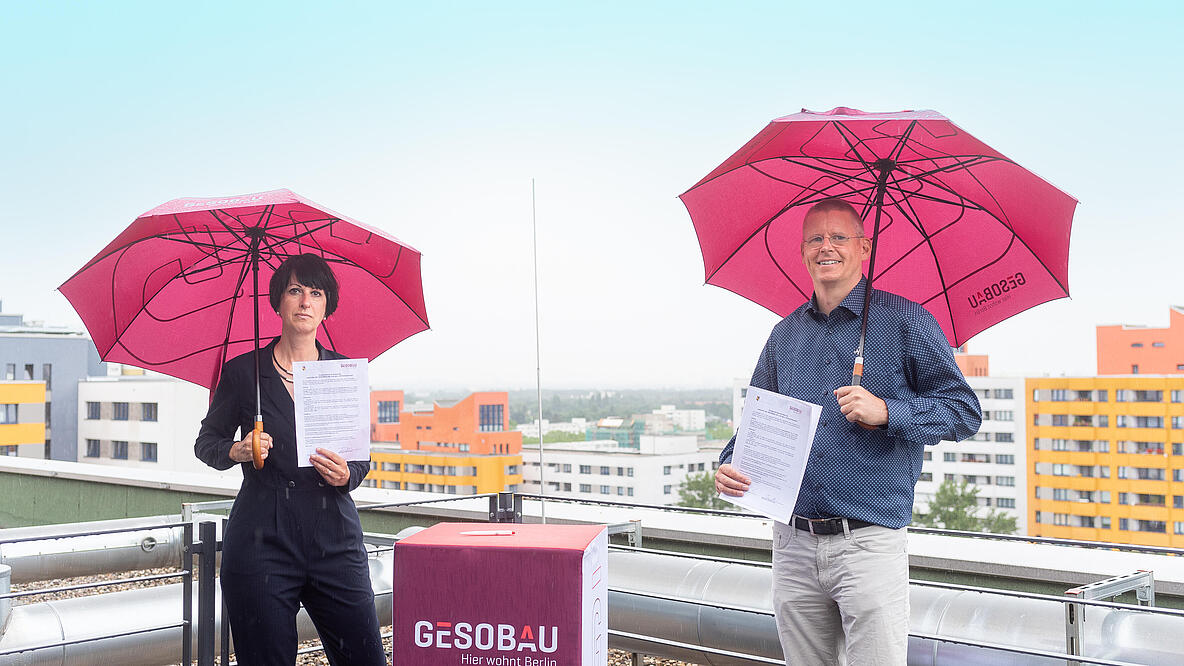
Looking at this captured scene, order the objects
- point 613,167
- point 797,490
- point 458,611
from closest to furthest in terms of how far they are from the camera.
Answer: point 458,611 → point 797,490 → point 613,167

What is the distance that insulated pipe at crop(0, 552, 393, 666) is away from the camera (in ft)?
9.44

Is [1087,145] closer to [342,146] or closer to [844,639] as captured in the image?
[342,146]

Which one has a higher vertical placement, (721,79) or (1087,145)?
(721,79)

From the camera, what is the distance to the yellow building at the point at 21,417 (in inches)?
1564

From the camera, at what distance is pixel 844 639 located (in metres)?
1.91

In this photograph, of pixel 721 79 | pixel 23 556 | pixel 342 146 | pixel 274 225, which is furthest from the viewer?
pixel 721 79

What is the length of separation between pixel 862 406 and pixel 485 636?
2.72 feet

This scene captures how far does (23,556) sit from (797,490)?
4.05 meters

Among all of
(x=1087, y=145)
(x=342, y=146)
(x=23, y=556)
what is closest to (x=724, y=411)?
(x=342, y=146)

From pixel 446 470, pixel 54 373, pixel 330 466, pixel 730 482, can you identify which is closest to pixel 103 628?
pixel 330 466

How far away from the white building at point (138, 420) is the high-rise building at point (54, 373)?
0.53 m

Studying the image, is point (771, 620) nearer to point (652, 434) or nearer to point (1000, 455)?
point (652, 434)

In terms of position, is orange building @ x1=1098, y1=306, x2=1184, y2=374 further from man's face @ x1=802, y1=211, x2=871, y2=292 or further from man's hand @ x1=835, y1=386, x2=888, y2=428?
man's hand @ x1=835, y1=386, x2=888, y2=428

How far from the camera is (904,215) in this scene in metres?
2.22
